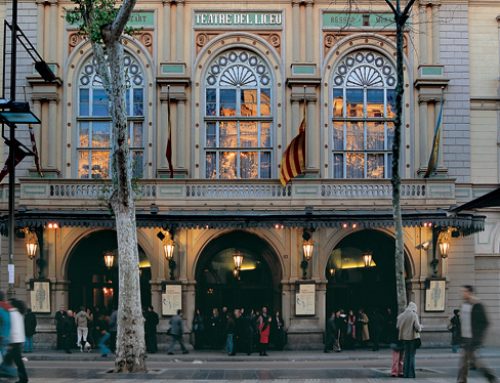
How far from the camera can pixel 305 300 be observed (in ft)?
121

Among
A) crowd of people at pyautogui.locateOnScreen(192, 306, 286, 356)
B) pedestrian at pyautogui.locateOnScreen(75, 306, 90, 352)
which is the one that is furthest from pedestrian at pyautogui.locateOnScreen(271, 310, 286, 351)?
pedestrian at pyautogui.locateOnScreen(75, 306, 90, 352)

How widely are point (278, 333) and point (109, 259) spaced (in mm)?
7207

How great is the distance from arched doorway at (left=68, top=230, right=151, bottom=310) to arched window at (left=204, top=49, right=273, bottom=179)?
474cm

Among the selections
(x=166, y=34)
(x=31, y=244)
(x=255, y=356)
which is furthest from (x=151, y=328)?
(x=166, y=34)

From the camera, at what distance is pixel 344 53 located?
1531 inches

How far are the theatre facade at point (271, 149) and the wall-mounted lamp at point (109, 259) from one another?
87 millimetres

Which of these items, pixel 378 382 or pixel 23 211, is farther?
pixel 23 211

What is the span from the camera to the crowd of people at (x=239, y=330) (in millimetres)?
34312

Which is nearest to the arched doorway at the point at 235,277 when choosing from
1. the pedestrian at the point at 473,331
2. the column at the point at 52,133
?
the column at the point at 52,133

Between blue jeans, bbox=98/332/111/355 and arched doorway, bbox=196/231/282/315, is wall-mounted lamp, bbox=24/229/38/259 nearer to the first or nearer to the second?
blue jeans, bbox=98/332/111/355

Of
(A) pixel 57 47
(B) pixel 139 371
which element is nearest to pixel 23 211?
(A) pixel 57 47

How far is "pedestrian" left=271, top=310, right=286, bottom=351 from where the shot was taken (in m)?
36.1

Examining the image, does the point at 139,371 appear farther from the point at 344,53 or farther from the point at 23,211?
Result: the point at 344,53

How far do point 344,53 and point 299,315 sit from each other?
10381 mm
